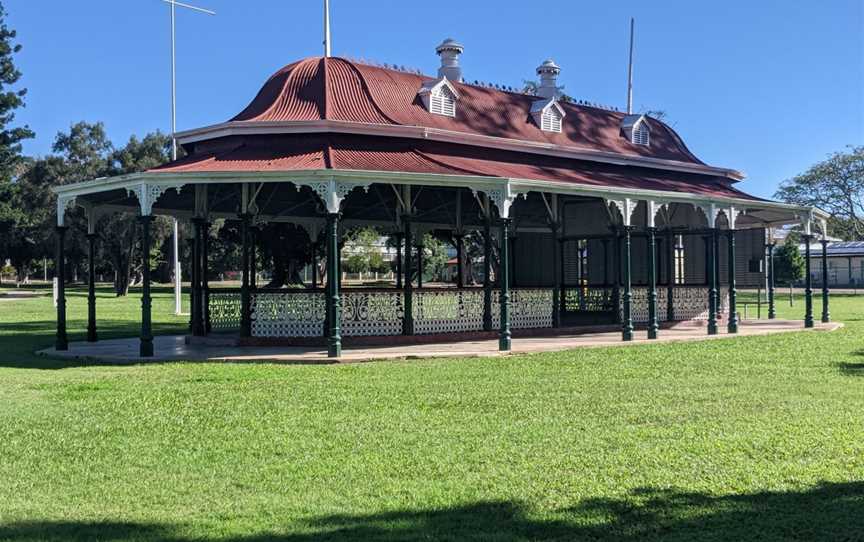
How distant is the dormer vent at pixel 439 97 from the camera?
821 inches

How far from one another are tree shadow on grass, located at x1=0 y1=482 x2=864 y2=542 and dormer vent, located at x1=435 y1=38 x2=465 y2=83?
1960 centimetres

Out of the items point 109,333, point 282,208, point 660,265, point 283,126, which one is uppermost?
point 283,126

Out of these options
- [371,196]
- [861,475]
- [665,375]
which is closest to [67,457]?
[861,475]

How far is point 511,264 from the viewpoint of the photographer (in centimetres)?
2678

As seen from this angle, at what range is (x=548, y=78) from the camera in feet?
85.1

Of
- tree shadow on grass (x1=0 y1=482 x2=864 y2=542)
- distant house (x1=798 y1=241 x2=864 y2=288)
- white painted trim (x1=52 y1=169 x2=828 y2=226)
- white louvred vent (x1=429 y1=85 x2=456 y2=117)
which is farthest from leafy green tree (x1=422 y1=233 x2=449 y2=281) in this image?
tree shadow on grass (x1=0 y1=482 x2=864 y2=542)

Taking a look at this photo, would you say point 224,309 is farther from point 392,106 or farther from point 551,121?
point 551,121

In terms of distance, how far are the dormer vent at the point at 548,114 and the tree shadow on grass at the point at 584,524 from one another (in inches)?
722

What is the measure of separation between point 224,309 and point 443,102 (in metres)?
7.45

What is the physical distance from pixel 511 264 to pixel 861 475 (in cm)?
2045

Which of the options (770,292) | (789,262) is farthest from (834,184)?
(770,292)

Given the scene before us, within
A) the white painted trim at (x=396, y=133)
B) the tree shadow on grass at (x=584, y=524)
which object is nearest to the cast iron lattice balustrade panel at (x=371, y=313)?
the white painted trim at (x=396, y=133)

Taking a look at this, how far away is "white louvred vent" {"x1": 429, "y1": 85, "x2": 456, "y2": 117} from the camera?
2091 cm

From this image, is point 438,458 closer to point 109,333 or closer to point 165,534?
point 165,534
